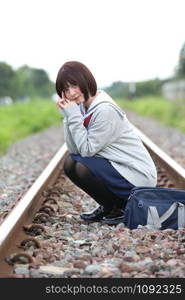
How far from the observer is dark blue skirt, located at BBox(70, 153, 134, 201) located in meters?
3.89

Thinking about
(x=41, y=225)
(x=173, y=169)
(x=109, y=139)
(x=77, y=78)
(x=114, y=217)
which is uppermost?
(x=77, y=78)

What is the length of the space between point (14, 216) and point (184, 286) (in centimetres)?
140

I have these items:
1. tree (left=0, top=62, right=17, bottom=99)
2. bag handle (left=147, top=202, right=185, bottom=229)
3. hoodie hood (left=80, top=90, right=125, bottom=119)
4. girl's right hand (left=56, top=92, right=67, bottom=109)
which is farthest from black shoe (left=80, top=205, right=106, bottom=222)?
tree (left=0, top=62, right=17, bottom=99)

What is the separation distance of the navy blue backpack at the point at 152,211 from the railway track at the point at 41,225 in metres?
0.41

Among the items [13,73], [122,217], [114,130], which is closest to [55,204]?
[122,217]

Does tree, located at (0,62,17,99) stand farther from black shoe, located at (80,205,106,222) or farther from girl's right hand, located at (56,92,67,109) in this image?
girl's right hand, located at (56,92,67,109)

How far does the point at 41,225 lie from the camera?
3.73 m

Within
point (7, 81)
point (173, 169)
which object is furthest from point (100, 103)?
point (7, 81)

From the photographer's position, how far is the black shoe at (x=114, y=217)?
4020 mm

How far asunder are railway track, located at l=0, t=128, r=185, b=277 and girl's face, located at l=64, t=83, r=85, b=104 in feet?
2.62

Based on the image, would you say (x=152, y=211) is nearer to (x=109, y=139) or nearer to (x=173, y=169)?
(x=109, y=139)

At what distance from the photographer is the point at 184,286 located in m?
2.69

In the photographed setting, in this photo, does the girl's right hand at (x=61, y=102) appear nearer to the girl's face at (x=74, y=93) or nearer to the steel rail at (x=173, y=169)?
the girl's face at (x=74, y=93)

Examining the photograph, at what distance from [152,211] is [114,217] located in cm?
43
